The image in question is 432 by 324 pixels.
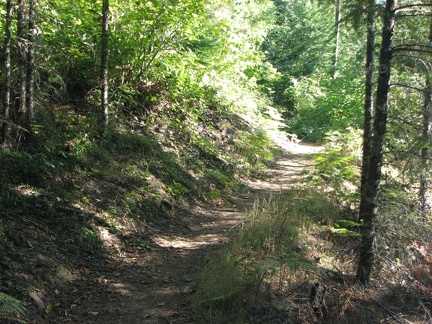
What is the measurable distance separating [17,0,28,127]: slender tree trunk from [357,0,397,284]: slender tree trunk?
5.89 m

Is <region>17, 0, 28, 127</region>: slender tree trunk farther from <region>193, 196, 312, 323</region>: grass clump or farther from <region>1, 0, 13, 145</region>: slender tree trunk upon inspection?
<region>193, 196, 312, 323</region>: grass clump

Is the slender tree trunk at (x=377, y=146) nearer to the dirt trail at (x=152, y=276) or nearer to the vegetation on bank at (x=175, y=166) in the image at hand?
the vegetation on bank at (x=175, y=166)

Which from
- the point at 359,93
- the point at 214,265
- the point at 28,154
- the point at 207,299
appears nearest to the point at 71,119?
the point at 28,154

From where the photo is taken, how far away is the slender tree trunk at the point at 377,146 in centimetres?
550

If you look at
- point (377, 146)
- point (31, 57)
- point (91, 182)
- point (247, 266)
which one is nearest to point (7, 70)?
point (31, 57)

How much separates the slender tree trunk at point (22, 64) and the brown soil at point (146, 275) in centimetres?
255

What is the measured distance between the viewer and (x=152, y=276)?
559cm

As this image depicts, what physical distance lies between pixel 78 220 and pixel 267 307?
340 centimetres

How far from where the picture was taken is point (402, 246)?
6859mm

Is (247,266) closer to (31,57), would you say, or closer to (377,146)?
(377,146)

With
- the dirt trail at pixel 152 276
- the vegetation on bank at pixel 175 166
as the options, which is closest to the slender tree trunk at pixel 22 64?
the vegetation on bank at pixel 175 166

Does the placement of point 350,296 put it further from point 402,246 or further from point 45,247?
point 45,247

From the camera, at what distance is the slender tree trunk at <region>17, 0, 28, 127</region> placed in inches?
242

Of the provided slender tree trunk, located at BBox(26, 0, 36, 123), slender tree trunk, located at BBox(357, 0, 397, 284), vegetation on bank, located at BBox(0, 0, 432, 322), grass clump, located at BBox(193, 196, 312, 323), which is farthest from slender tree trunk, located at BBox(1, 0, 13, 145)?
slender tree trunk, located at BBox(357, 0, 397, 284)
